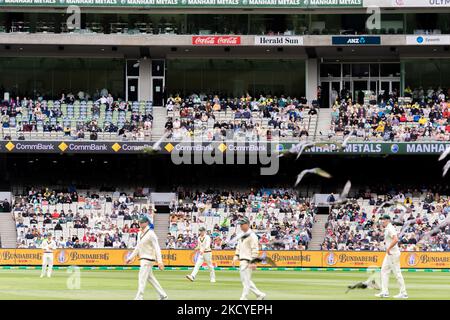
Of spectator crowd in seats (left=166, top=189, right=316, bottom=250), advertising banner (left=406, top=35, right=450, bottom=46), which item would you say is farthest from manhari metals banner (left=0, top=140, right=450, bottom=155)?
advertising banner (left=406, top=35, right=450, bottom=46)

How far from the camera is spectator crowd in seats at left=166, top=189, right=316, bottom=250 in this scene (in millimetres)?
52688

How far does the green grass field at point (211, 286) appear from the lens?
26688mm

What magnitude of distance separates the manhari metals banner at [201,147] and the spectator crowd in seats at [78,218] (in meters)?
2.73

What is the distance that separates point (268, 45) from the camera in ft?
201

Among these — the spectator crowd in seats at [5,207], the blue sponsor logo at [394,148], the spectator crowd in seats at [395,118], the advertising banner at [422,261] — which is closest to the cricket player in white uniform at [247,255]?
the advertising banner at [422,261]

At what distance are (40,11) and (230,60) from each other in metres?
12.0

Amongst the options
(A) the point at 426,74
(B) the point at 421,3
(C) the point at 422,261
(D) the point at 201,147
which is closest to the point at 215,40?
(D) the point at 201,147

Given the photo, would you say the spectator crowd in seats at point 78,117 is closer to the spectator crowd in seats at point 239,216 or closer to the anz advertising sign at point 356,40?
the spectator crowd in seats at point 239,216

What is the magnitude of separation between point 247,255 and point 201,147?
34.2 metres

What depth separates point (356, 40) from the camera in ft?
198

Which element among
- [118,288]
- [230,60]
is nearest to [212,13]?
[230,60]

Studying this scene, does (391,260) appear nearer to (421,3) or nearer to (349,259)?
(349,259)
